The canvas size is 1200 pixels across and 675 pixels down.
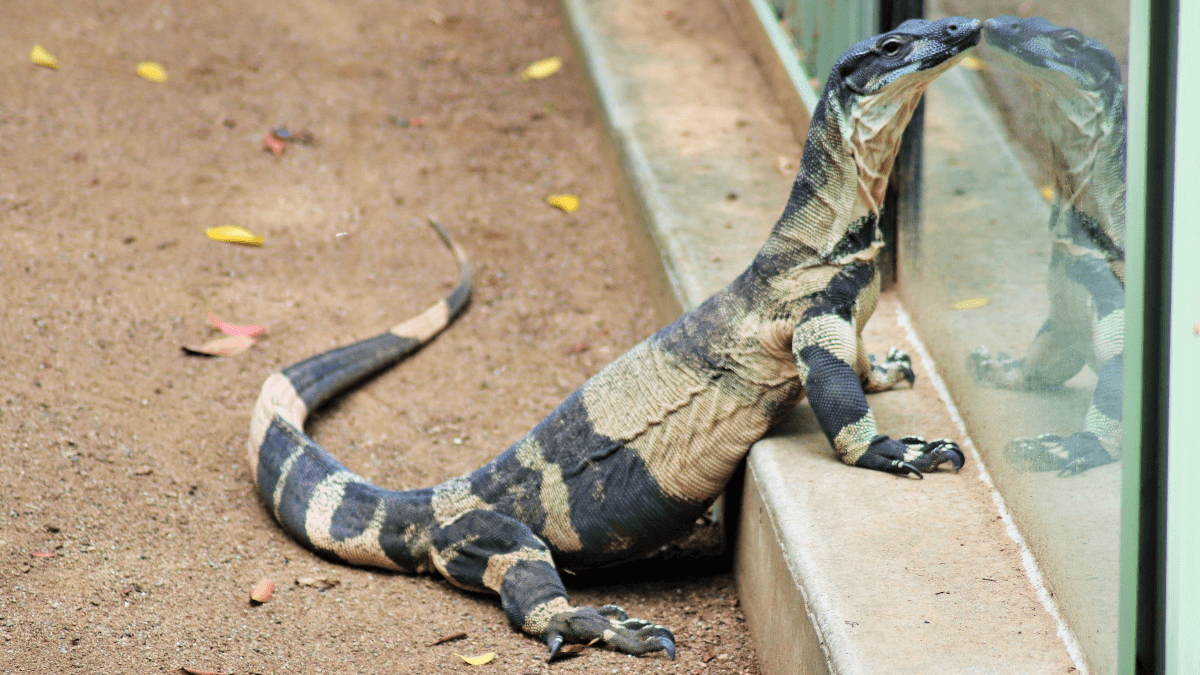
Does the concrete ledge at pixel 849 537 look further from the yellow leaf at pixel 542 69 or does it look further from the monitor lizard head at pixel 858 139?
the yellow leaf at pixel 542 69

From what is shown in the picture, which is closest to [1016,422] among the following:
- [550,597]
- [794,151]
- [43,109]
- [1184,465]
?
[1184,465]

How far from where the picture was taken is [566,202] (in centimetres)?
654

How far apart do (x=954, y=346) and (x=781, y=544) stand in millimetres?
1159

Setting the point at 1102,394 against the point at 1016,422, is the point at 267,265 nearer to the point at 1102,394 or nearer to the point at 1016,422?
the point at 1016,422

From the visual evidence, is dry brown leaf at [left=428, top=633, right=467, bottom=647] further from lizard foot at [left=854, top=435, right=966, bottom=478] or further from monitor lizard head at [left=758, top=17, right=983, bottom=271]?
monitor lizard head at [left=758, top=17, right=983, bottom=271]

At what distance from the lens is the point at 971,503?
3311 millimetres

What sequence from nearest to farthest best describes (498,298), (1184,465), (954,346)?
(1184,465) < (954,346) < (498,298)

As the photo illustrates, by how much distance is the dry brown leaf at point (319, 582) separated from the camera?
382cm

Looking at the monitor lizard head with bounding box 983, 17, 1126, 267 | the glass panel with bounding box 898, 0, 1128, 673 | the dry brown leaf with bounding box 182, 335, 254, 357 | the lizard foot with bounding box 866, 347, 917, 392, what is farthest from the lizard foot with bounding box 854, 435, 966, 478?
the dry brown leaf with bounding box 182, 335, 254, 357

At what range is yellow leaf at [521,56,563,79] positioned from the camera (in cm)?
788

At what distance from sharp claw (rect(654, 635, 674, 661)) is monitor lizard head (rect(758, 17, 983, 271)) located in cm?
128

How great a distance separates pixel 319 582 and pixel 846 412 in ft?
6.17

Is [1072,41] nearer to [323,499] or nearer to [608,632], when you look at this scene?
[608,632]

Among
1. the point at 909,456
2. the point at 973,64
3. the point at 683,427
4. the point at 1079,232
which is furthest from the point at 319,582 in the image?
the point at 973,64
